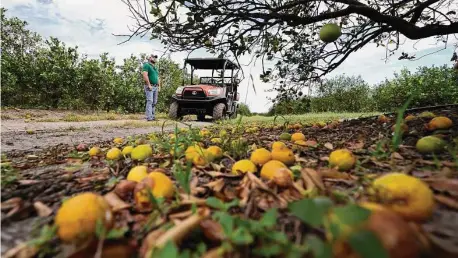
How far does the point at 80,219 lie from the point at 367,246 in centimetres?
71

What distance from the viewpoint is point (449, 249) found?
25.0 inches

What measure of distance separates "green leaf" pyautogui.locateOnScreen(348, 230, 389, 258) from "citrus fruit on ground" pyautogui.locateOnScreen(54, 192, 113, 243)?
0.66 metres

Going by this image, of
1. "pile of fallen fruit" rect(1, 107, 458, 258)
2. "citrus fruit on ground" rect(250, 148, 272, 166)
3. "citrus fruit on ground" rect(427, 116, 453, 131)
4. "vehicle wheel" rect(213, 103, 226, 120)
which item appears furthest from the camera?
"vehicle wheel" rect(213, 103, 226, 120)

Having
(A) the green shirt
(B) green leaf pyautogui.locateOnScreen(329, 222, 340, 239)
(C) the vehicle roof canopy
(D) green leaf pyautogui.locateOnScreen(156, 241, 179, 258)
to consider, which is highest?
(C) the vehicle roof canopy

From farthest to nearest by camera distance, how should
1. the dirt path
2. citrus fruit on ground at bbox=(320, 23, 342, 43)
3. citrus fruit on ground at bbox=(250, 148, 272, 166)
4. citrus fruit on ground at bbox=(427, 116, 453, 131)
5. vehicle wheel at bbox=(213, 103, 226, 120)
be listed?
vehicle wheel at bbox=(213, 103, 226, 120) < the dirt path < citrus fruit on ground at bbox=(320, 23, 342, 43) < citrus fruit on ground at bbox=(427, 116, 453, 131) < citrus fruit on ground at bbox=(250, 148, 272, 166)

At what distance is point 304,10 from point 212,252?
15.0 feet

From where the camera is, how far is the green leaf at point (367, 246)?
0.51 metres

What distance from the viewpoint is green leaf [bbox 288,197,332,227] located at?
60cm

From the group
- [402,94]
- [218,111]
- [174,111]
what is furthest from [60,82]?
[402,94]

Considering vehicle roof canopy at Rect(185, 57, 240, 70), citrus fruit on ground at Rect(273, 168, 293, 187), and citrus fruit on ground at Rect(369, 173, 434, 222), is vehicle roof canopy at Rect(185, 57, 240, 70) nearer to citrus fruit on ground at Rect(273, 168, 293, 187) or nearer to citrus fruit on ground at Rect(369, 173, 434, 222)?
citrus fruit on ground at Rect(273, 168, 293, 187)

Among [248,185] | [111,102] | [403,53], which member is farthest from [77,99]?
[248,185]

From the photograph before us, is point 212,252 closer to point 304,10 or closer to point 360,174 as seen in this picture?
point 360,174

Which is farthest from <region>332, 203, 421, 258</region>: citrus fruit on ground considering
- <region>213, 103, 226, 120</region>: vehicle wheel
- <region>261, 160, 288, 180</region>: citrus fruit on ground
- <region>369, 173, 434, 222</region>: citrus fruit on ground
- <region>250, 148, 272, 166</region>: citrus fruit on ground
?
<region>213, 103, 226, 120</region>: vehicle wheel

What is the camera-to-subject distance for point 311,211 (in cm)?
62
